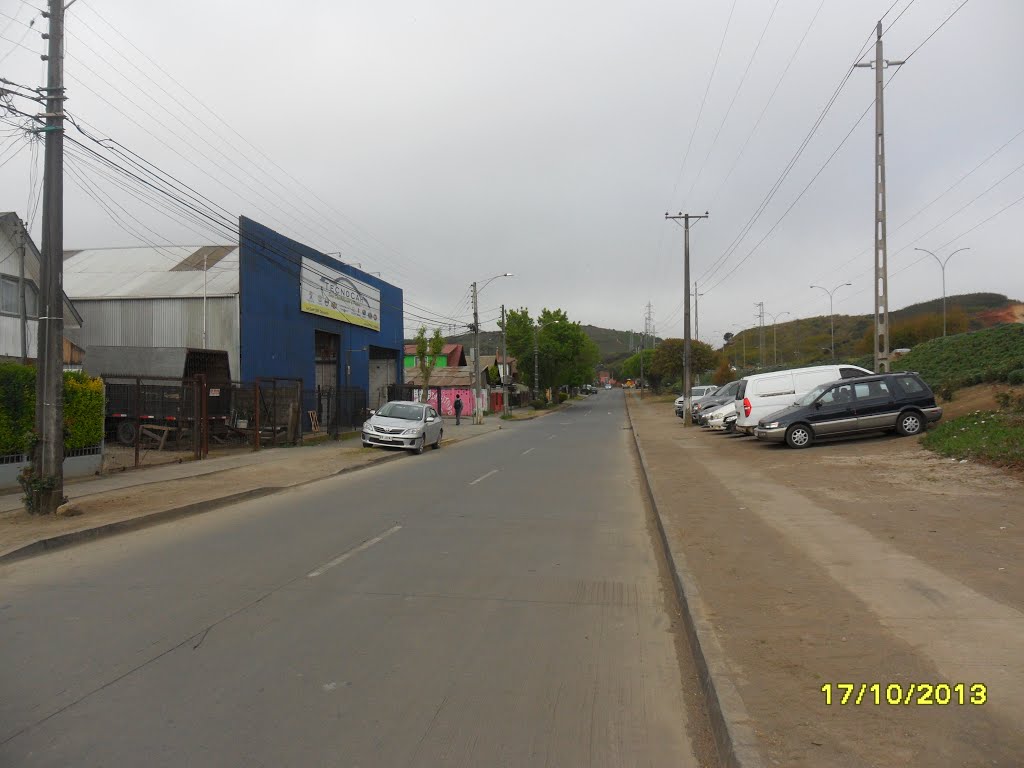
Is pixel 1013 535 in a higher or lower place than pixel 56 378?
lower

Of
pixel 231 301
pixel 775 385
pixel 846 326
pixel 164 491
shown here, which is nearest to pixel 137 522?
pixel 164 491

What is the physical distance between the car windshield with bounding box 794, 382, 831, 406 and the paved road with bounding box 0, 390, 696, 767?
11.0m

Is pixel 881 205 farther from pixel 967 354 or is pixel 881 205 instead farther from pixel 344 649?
pixel 344 649

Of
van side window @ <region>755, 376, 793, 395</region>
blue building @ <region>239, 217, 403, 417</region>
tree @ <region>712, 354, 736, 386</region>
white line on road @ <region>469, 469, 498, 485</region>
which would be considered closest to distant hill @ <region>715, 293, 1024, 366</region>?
tree @ <region>712, 354, 736, 386</region>

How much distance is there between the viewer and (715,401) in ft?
110

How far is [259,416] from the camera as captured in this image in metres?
23.7

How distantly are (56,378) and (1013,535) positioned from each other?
1209 centimetres

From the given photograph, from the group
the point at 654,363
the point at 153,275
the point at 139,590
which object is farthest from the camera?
the point at 654,363

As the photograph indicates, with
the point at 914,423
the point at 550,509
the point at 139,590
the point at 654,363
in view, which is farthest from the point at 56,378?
the point at 654,363

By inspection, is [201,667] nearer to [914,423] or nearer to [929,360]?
[914,423]

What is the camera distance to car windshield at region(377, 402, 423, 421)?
79.1ft

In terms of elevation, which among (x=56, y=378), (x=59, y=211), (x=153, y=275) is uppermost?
(x=153, y=275)
